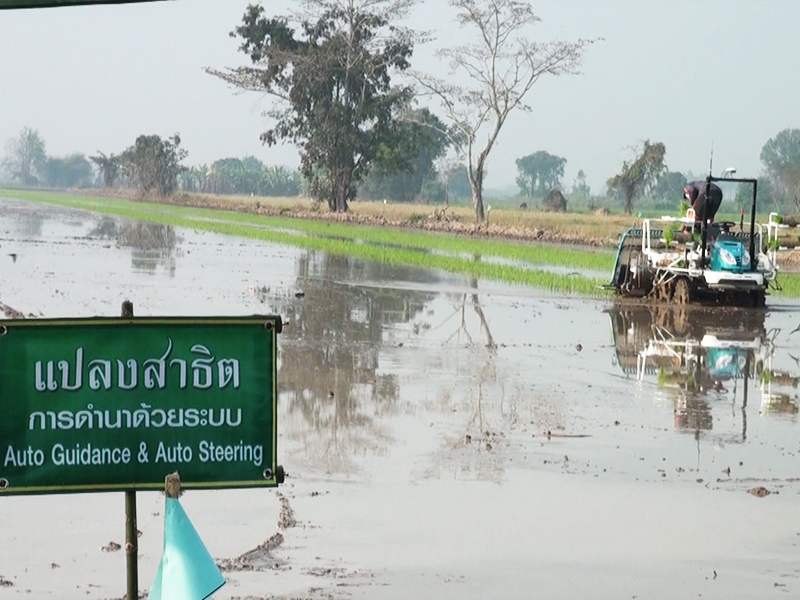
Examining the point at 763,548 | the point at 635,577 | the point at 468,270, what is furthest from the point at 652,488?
the point at 468,270

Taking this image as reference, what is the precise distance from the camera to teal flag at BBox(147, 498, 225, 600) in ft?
13.5

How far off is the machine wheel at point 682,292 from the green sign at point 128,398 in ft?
58.6

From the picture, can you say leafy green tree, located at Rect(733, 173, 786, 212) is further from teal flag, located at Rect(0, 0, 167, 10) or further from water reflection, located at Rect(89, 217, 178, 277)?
teal flag, located at Rect(0, 0, 167, 10)

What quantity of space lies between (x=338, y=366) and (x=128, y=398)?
9.78 m

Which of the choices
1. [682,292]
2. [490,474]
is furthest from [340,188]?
[490,474]

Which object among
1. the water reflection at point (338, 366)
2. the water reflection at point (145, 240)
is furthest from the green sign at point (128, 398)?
the water reflection at point (145, 240)

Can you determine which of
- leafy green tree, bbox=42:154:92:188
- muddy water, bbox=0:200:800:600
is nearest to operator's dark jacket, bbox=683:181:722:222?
muddy water, bbox=0:200:800:600

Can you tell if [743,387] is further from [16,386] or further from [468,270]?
[468,270]

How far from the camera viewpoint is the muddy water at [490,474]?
22.4ft

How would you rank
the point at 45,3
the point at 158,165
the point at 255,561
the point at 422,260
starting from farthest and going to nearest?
the point at 158,165
the point at 422,260
the point at 255,561
the point at 45,3

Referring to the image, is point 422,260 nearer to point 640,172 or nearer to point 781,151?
point 640,172

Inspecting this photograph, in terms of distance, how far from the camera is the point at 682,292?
71.4 feet

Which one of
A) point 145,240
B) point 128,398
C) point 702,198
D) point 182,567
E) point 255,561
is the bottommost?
point 145,240

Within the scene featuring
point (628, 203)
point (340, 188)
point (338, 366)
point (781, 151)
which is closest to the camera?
point (338, 366)
